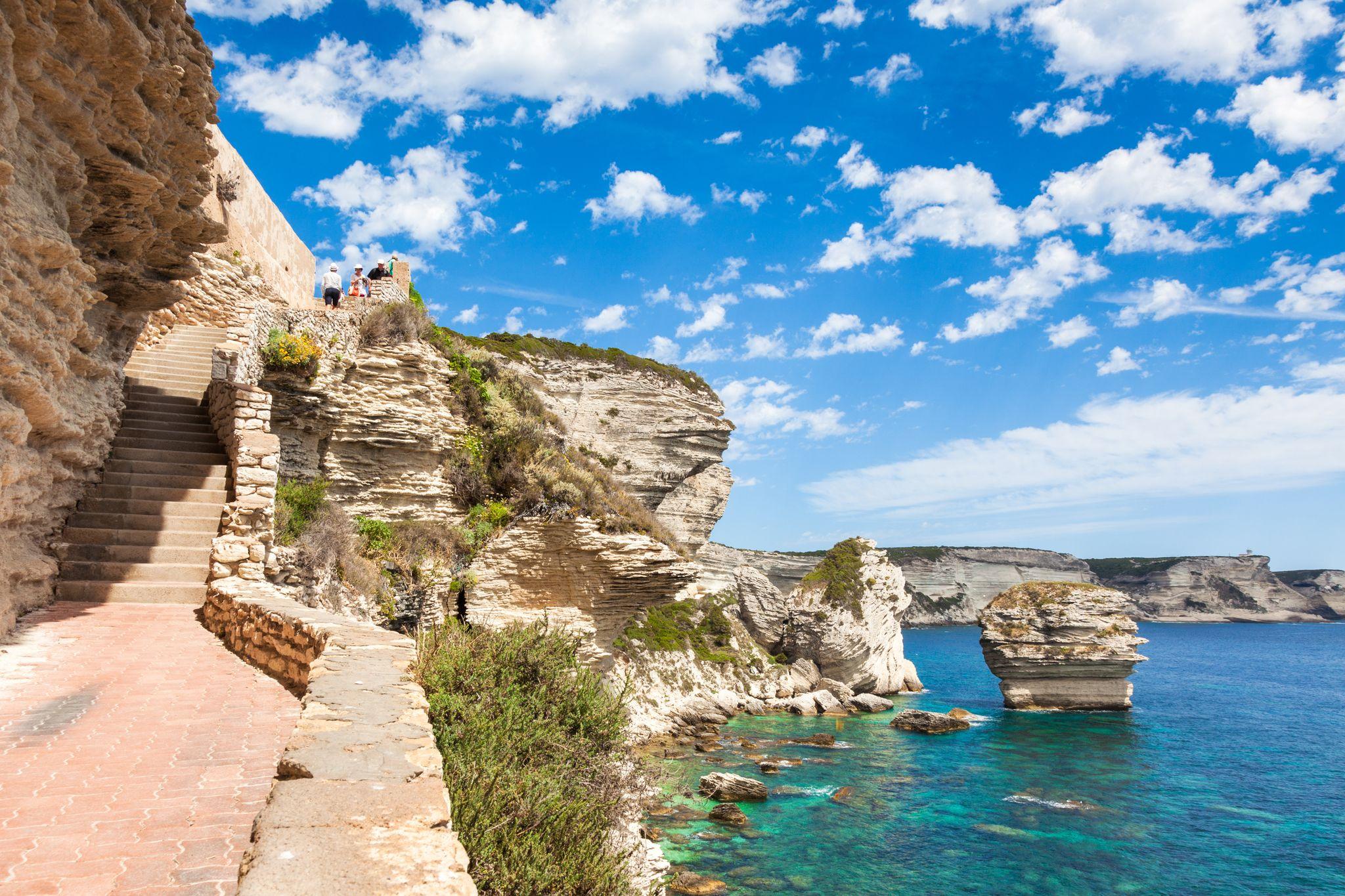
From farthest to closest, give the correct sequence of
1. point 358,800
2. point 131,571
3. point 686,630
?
point 686,630, point 131,571, point 358,800

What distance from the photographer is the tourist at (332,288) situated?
69.4ft

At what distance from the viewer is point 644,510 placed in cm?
2198

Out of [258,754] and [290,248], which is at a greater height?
[290,248]

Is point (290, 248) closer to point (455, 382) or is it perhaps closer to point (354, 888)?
point (455, 382)

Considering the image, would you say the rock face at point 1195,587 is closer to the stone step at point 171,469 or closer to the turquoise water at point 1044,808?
the turquoise water at point 1044,808

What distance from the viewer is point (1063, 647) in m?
37.1

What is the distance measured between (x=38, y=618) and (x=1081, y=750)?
33.3 meters

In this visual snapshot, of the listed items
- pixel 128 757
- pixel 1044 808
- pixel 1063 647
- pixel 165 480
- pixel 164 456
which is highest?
pixel 164 456

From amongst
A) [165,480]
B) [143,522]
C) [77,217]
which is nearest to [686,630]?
[165,480]

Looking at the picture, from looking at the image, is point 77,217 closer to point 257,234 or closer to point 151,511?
point 151,511

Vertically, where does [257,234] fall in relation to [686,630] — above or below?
above

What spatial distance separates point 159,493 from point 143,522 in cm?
72

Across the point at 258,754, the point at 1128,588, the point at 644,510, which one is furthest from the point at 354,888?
the point at 1128,588

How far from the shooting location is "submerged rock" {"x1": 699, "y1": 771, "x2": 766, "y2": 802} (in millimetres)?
19531
